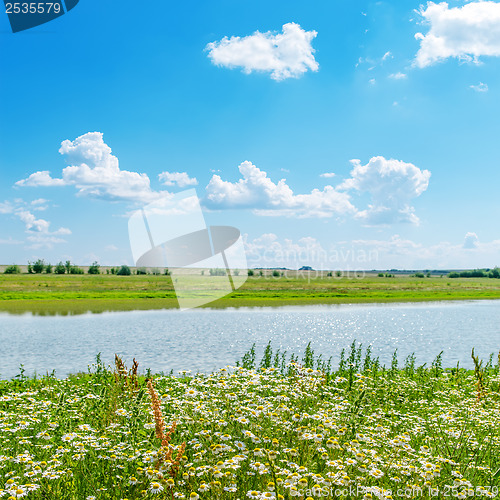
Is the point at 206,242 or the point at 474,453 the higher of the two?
the point at 206,242

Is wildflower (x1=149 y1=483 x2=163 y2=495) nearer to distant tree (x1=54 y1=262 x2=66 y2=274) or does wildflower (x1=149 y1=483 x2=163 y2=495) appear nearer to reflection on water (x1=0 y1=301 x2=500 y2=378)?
reflection on water (x1=0 y1=301 x2=500 y2=378)

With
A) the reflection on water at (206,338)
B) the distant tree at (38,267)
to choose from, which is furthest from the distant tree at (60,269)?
the reflection on water at (206,338)

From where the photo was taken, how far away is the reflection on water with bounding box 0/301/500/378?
1767cm

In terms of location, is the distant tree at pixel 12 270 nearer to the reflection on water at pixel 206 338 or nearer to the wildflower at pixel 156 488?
the reflection on water at pixel 206 338

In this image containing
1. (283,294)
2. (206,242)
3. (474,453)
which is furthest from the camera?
(283,294)

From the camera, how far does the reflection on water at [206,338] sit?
17672 millimetres

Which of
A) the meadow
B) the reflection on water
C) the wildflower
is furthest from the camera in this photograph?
the reflection on water

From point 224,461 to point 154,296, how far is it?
191 ft

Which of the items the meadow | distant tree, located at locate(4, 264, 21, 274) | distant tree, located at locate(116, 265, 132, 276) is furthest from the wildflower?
distant tree, located at locate(116, 265, 132, 276)

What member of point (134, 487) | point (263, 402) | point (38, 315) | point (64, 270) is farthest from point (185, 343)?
point (64, 270)

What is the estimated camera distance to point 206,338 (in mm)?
23484

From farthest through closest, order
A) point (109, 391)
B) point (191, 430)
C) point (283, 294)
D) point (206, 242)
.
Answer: point (283, 294) < point (206, 242) < point (109, 391) < point (191, 430)

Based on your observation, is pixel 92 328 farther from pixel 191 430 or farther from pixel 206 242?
pixel 191 430

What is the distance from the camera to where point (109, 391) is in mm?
8977
